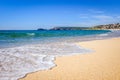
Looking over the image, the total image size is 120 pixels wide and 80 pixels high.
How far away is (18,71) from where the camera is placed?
544 centimetres

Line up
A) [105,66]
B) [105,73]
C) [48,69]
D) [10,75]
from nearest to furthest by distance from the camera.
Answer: [10,75]
[105,73]
[48,69]
[105,66]

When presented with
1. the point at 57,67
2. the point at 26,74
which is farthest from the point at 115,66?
the point at 26,74

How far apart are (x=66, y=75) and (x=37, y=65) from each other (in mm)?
1464

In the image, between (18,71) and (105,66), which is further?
(105,66)

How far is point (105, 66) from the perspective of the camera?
6.19 metres

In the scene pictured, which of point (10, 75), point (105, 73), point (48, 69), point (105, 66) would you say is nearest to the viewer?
point (10, 75)

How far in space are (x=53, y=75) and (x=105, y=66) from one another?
78.3 inches

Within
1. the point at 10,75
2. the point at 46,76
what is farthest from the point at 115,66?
the point at 10,75

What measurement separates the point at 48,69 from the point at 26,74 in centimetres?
81

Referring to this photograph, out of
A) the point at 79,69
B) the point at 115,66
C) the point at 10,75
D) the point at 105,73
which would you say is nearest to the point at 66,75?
the point at 79,69

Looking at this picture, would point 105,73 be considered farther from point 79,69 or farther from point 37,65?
point 37,65

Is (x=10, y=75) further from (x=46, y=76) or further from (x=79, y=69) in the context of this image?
(x=79, y=69)

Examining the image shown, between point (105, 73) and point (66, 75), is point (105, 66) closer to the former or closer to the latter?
point (105, 73)

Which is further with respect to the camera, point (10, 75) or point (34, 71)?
point (34, 71)
